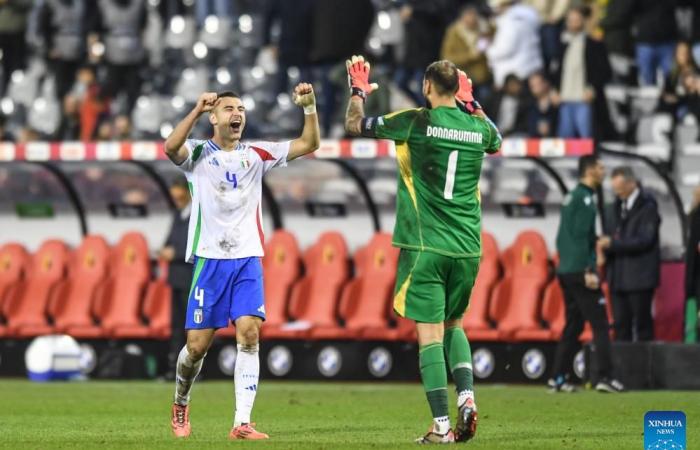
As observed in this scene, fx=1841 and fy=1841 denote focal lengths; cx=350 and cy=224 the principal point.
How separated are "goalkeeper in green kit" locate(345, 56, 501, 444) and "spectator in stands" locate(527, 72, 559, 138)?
32.8 ft

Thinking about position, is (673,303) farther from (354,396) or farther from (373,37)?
(373,37)

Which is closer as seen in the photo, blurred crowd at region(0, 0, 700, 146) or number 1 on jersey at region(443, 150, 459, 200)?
number 1 on jersey at region(443, 150, 459, 200)

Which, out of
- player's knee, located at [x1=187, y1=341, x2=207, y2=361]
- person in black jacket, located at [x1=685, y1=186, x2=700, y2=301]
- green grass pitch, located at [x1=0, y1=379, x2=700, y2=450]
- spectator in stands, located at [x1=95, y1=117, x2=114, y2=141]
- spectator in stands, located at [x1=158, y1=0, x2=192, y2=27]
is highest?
spectator in stands, located at [x1=158, y1=0, x2=192, y2=27]

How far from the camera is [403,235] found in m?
11.5

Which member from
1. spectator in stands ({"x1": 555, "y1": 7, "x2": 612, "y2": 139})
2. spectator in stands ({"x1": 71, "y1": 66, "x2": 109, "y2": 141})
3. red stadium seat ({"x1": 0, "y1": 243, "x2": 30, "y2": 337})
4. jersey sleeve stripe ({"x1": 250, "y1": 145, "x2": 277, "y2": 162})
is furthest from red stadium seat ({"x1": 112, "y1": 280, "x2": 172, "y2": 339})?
jersey sleeve stripe ({"x1": 250, "y1": 145, "x2": 277, "y2": 162})

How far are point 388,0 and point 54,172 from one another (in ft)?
17.2

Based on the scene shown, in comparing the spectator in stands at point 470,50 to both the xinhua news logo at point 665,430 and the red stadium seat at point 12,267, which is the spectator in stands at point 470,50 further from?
the xinhua news logo at point 665,430

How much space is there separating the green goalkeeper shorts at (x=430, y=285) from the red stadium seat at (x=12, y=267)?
12451 millimetres

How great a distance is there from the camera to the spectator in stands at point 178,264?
20.1 meters

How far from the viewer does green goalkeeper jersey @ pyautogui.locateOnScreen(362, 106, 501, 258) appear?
11.4 m

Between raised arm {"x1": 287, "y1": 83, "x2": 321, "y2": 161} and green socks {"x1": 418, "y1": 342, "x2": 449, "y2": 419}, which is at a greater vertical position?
raised arm {"x1": 287, "y1": 83, "x2": 321, "y2": 161}

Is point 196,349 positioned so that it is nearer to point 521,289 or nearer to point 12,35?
point 521,289

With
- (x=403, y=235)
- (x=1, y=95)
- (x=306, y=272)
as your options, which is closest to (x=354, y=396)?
(x=306, y=272)

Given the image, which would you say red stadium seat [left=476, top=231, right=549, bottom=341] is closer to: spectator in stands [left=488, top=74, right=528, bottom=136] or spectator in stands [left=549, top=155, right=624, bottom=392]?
spectator in stands [left=488, top=74, right=528, bottom=136]
